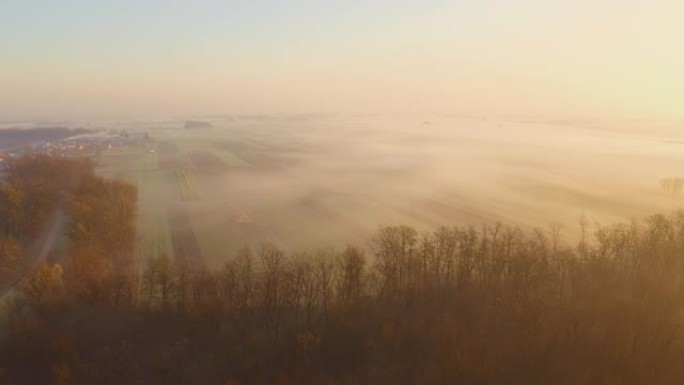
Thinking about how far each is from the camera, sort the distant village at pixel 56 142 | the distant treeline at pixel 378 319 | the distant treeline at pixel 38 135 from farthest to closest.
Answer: the distant treeline at pixel 38 135 → the distant village at pixel 56 142 → the distant treeline at pixel 378 319

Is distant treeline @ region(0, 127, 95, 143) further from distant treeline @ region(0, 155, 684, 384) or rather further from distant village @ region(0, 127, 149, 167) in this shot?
distant treeline @ region(0, 155, 684, 384)

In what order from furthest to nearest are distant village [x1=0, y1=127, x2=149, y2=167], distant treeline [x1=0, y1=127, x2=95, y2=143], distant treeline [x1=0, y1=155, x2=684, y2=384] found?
distant treeline [x1=0, y1=127, x2=95, y2=143] → distant village [x1=0, y1=127, x2=149, y2=167] → distant treeline [x1=0, y1=155, x2=684, y2=384]

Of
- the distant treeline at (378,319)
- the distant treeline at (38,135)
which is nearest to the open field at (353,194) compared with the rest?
the distant treeline at (378,319)

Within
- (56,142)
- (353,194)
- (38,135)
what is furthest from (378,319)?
(38,135)

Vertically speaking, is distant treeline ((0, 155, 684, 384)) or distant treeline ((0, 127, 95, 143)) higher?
distant treeline ((0, 127, 95, 143))

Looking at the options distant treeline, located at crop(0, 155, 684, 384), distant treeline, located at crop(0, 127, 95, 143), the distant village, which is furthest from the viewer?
distant treeline, located at crop(0, 127, 95, 143)

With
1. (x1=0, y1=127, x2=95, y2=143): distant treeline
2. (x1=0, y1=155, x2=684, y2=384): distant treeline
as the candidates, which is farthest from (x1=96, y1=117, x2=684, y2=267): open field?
(x1=0, y1=127, x2=95, y2=143): distant treeline

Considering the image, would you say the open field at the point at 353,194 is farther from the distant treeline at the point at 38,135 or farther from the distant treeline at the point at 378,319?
the distant treeline at the point at 38,135

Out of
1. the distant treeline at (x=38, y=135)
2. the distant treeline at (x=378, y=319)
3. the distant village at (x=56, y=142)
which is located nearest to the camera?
the distant treeline at (x=378, y=319)
